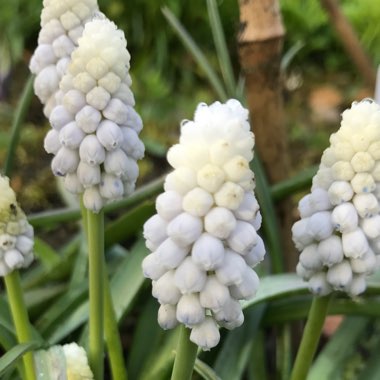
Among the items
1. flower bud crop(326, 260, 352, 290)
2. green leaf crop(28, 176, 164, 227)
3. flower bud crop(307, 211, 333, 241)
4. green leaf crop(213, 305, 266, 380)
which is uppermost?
flower bud crop(307, 211, 333, 241)

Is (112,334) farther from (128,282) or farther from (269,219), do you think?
(269,219)

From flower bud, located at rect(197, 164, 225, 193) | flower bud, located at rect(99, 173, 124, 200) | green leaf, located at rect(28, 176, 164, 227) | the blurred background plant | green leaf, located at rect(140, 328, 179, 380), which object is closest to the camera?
flower bud, located at rect(197, 164, 225, 193)

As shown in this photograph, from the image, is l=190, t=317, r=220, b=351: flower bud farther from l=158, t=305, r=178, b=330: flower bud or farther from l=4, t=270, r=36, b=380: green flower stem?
l=4, t=270, r=36, b=380: green flower stem

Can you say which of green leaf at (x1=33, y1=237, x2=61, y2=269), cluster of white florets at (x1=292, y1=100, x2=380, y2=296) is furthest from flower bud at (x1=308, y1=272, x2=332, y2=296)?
green leaf at (x1=33, y1=237, x2=61, y2=269)

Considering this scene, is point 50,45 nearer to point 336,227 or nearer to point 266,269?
point 336,227

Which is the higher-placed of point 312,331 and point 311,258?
point 311,258

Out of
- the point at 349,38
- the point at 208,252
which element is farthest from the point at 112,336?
the point at 349,38

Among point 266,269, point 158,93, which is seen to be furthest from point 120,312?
point 158,93
